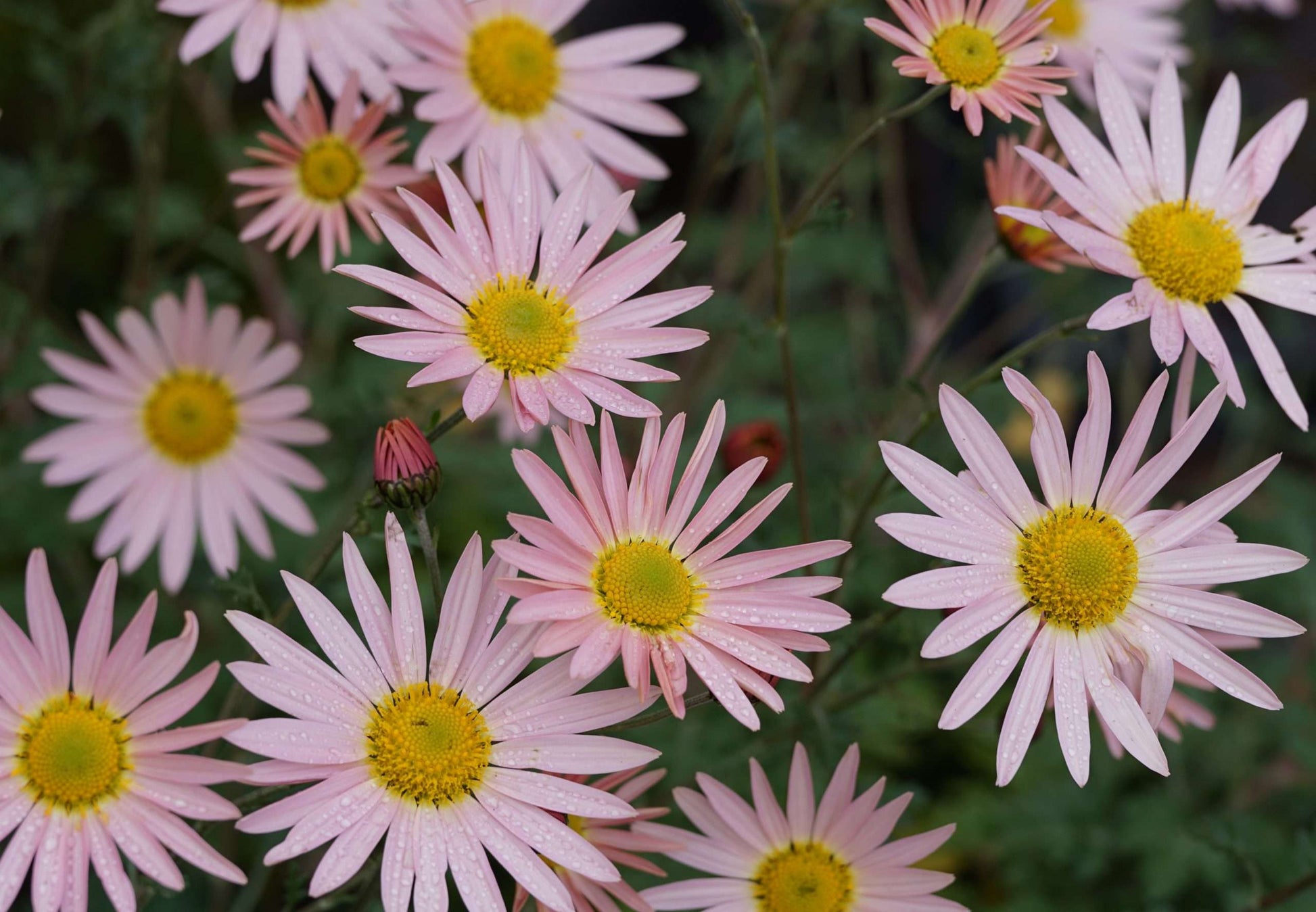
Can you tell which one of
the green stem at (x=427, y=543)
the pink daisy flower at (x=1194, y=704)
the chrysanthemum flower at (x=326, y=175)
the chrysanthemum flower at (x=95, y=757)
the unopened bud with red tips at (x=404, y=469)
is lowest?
the chrysanthemum flower at (x=95, y=757)

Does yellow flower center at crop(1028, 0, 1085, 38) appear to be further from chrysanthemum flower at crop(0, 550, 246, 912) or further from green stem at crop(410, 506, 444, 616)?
chrysanthemum flower at crop(0, 550, 246, 912)

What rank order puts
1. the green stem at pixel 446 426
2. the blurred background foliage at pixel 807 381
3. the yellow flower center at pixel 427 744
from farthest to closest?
1. the blurred background foliage at pixel 807 381
2. the green stem at pixel 446 426
3. the yellow flower center at pixel 427 744

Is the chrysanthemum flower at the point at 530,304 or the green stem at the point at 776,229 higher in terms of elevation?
the green stem at the point at 776,229

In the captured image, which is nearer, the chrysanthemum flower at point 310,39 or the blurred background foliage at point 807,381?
the chrysanthemum flower at point 310,39

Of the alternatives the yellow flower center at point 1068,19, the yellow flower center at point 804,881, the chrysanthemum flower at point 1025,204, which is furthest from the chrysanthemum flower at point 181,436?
the yellow flower center at point 1068,19

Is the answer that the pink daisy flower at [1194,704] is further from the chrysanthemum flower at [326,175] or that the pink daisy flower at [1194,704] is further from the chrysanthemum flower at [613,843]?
the chrysanthemum flower at [326,175]

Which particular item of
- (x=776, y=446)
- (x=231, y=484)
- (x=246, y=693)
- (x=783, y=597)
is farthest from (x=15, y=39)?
(x=783, y=597)

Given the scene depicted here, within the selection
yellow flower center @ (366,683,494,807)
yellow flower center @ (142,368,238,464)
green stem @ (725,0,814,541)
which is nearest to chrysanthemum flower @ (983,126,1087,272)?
green stem @ (725,0,814,541)

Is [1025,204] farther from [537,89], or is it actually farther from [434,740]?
[434,740]
